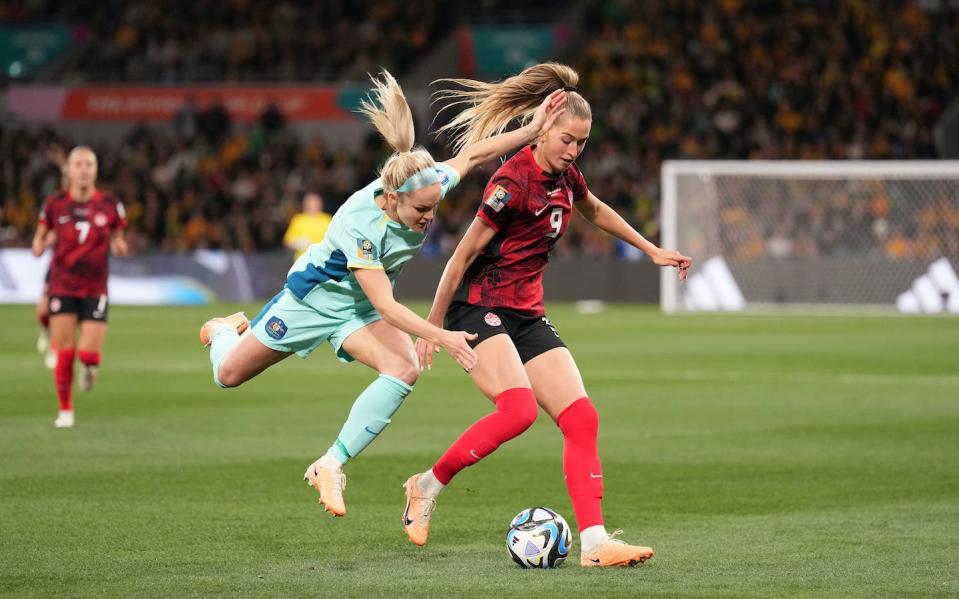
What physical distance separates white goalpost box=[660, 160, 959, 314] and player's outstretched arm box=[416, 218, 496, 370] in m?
21.4

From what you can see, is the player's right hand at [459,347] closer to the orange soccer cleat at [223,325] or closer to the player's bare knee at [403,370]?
the player's bare knee at [403,370]

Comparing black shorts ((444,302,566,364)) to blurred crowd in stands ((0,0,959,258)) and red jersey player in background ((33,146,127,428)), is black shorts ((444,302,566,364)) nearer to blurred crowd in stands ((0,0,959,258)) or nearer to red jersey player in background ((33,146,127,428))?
red jersey player in background ((33,146,127,428))

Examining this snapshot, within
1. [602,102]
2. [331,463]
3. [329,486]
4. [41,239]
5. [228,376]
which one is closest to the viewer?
[329,486]

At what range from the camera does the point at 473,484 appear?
948cm

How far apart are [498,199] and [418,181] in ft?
1.23

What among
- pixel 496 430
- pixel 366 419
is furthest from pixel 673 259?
pixel 366 419

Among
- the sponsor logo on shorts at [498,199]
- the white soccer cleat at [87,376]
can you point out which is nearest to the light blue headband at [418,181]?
the sponsor logo on shorts at [498,199]

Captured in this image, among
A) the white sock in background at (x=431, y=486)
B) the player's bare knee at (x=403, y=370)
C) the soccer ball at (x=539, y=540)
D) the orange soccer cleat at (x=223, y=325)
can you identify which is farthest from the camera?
the orange soccer cleat at (x=223, y=325)

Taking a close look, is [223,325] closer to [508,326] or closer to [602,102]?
[508,326]

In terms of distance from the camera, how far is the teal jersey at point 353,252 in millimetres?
7086

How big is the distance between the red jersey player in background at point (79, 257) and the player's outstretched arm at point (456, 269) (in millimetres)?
6031

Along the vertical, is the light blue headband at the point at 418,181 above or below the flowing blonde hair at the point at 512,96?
below

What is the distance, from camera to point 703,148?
31.5m

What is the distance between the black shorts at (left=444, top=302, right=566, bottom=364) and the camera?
7141 mm
